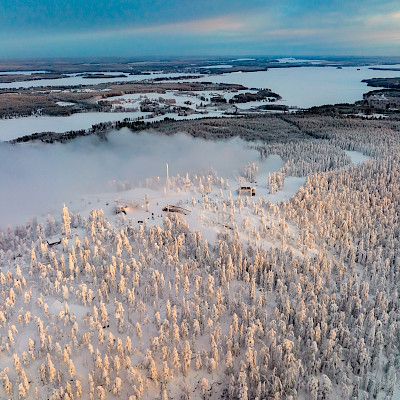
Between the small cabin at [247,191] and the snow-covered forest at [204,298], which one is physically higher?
the small cabin at [247,191]

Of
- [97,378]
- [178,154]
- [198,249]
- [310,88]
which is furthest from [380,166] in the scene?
[310,88]

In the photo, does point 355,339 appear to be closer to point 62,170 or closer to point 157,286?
point 157,286

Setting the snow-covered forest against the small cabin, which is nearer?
the snow-covered forest

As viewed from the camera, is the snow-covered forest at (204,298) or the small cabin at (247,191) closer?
the snow-covered forest at (204,298)

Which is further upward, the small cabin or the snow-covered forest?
the small cabin

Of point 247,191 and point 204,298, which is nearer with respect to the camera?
point 204,298

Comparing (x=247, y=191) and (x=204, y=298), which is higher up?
(x=247, y=191)

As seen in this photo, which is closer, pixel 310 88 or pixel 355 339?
pixel 355 339

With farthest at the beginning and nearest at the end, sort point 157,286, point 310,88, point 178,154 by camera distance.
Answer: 1. point 310,88
2. point 178,154
3. point 157,286
